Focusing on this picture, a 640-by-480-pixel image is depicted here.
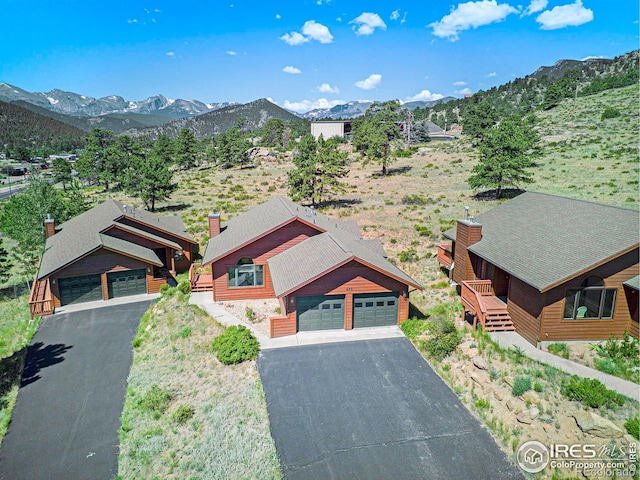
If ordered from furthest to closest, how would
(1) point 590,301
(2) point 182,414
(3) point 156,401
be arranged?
(1) point 590,301
(3) point 156,401
(2) point 182,414

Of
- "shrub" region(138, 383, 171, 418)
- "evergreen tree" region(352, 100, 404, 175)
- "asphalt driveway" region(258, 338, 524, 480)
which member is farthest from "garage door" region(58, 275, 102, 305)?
"evergreen tree" region(352, 100, 404, 175)

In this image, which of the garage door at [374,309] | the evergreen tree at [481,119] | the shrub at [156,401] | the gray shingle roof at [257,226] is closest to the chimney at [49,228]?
the gray shingle roof at [257,226]

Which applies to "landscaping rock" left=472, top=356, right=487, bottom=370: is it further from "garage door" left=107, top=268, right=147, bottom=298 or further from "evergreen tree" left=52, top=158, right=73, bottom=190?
"evergreen tree" left=52, top=158, right=73, bottom=190

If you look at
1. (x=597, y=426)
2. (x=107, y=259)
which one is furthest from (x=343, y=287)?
(x=107, y=259)

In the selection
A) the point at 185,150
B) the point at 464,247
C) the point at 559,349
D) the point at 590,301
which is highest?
the point at 185,150

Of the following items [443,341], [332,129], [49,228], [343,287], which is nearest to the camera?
[443,341]

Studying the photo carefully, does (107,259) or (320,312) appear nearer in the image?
(320,312)

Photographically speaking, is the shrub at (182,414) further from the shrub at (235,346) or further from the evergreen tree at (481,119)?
the evergreen tree at (481,119)

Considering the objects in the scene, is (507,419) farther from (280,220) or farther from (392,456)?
(280,220)

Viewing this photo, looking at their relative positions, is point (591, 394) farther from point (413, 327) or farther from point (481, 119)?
point (481, 119)
